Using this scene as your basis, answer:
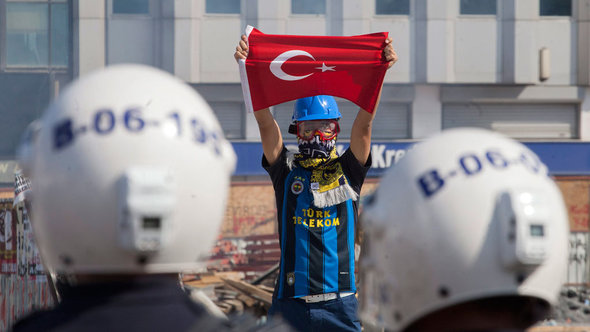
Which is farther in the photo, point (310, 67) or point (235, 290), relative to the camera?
point (235, 290)

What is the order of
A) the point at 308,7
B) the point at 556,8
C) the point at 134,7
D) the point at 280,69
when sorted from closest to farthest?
1. the point at 280,69
2. the point at 308,7
3. the point at 134,7
4. the point at 556,8

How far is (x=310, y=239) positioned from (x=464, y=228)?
290 cm

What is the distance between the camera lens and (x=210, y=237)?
2117 millimetres

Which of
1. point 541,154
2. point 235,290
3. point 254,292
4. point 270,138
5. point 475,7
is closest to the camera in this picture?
point 270,138

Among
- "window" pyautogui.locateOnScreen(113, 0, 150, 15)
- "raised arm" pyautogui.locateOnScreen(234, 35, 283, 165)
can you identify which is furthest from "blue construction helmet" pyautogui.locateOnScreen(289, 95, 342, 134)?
"window" pyautogui.locateOnScreen(113, 0, 150, 15)

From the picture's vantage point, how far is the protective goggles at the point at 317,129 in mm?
5039

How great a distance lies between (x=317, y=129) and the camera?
16.6 feet

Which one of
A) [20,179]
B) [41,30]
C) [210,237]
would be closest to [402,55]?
[41,30]

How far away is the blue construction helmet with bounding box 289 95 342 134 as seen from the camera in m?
5.14

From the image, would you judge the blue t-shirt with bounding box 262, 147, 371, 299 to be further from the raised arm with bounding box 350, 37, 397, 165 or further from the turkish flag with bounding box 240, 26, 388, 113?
the turkish flag with bounding box 240, 26, 388, 113

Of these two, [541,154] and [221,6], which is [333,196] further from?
[221,6]

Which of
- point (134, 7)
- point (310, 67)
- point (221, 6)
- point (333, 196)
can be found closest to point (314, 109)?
point (310, 67)

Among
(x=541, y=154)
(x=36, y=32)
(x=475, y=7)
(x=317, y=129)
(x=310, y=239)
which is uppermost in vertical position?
(x=475, y=7)

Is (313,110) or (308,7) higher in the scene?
(308,7)
